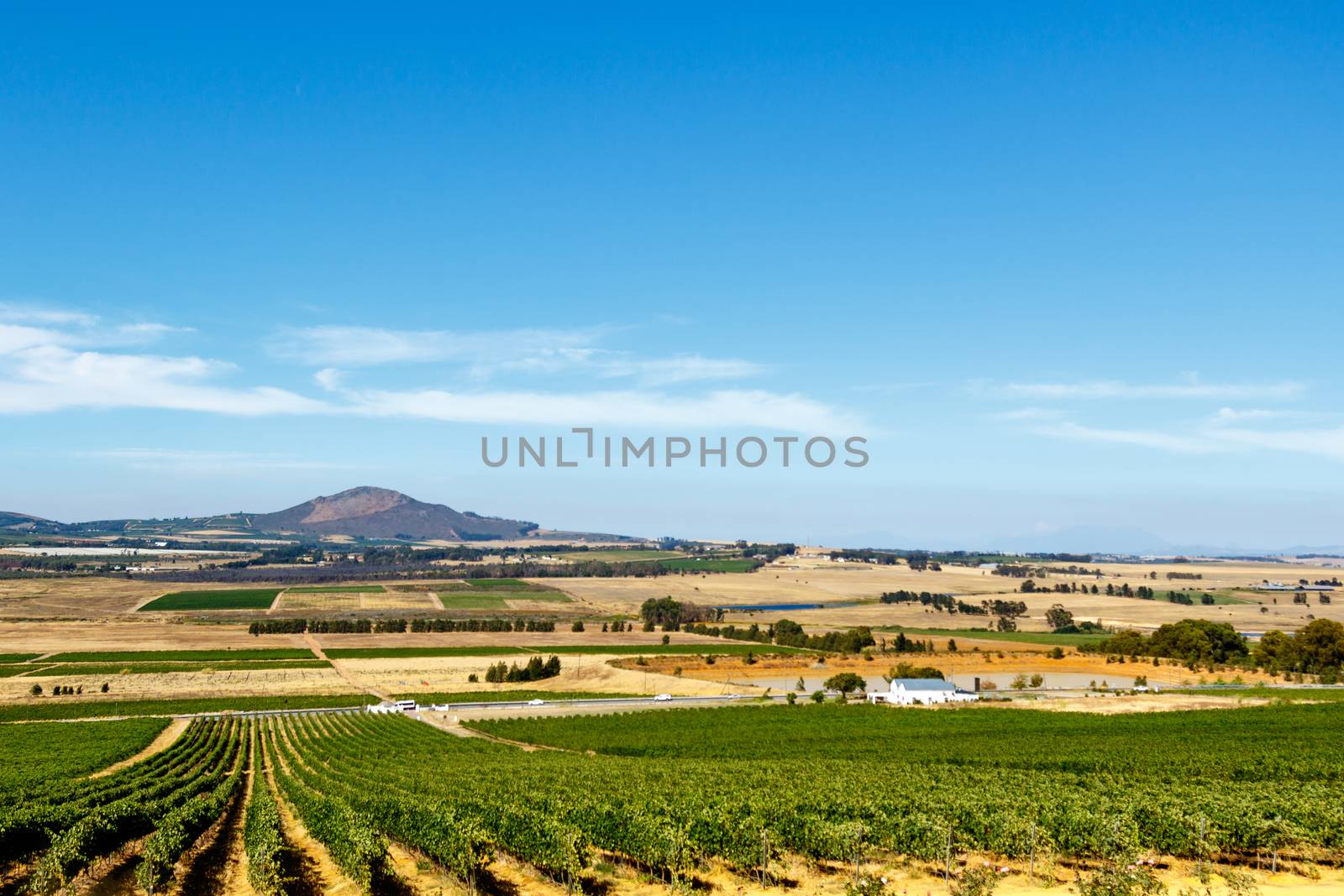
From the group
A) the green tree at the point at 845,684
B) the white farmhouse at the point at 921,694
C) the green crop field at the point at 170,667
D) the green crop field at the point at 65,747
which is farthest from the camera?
the green crop field at the point at 170,667

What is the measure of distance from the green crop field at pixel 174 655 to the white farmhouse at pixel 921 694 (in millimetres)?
78723

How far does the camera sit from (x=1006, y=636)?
143 meters

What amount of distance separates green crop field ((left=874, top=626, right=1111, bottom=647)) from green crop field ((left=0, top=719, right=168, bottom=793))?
103516mm

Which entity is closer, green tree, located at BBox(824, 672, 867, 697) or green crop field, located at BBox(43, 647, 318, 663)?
green tree, located at BBox(824, 672, 867, 697)

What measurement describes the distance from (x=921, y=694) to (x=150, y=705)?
253ft

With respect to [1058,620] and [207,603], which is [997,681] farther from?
[207,603]

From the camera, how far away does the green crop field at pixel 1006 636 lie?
134 metres

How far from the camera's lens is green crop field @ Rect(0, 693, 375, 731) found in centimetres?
7844

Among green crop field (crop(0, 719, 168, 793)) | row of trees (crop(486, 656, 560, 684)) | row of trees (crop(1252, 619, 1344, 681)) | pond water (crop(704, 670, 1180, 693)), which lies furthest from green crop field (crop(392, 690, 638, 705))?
row of trees (crop(1252, 619, 1344, 681))

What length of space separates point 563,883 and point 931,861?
1093 cm

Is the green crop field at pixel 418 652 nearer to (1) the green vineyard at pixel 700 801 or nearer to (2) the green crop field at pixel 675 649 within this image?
(2) the green crop field at pixel 675 649

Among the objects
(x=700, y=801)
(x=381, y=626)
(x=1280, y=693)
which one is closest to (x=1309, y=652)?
(x=1280, y=693)

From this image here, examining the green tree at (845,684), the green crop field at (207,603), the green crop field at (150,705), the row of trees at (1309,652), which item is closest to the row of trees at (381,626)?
the green crop field at (207,603)

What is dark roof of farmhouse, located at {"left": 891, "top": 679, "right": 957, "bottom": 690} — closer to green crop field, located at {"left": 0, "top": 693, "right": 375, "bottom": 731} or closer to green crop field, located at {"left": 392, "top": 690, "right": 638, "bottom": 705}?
green crop field, located at {"left": 392, "top": 690, "right": 638, "bottom": 705}
